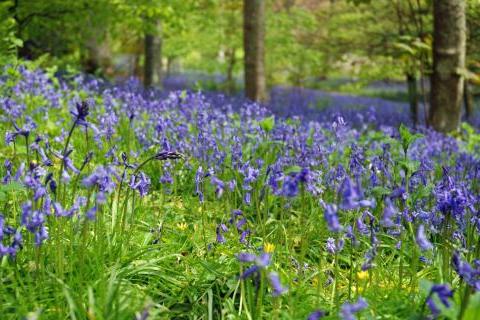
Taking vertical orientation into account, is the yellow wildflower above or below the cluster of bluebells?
below

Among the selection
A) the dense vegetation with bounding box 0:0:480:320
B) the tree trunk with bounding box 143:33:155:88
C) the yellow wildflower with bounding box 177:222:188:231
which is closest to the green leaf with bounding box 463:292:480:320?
the dense vegetation with bounding box 0:0:480:320

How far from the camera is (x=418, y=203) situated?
139 inches

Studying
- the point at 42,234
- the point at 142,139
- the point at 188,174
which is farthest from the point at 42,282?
the point at 142,139

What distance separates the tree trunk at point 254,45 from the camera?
9055mm

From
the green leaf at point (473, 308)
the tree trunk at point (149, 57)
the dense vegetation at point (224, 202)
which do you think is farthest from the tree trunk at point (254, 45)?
the green leaf at point (473, 308)

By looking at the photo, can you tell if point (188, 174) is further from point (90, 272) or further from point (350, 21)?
point (350, 21)

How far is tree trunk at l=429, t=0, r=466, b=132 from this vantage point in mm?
6867

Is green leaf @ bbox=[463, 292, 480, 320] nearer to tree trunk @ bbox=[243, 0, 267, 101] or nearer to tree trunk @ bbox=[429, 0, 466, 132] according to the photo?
tree trunk @ bbox=[429, 0, 466, 132]

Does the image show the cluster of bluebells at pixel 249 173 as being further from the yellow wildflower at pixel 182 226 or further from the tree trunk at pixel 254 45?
the tree trunk at pixel 254 45

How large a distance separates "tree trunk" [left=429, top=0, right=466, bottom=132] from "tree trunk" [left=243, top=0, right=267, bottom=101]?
121 inches

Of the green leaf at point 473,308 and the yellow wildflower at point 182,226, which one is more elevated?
the green leaf at point 473,308

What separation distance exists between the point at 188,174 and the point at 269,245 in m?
1.66

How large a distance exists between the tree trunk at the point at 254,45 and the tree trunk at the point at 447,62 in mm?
3079

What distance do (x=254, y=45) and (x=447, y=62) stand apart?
3.37 metres
